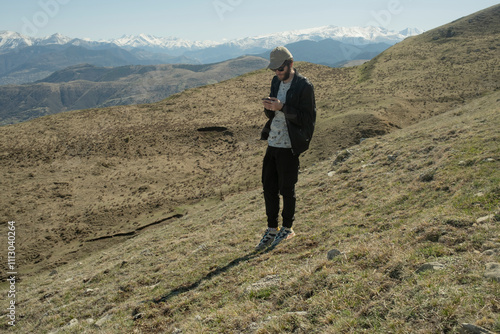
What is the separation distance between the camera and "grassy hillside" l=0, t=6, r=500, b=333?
4031 millimetres

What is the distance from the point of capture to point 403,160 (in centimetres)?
1137

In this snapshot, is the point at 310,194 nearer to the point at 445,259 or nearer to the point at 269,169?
the point at 269,169

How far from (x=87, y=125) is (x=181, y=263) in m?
31.0

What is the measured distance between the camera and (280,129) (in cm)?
661

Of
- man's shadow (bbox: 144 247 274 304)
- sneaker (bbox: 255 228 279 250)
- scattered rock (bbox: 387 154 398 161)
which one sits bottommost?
man's shadow (bbox: 144 247 274 304)

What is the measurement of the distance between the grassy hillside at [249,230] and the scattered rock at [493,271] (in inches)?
3.5

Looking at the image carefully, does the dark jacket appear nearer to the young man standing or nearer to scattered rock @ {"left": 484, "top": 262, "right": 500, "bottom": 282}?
the young man standing

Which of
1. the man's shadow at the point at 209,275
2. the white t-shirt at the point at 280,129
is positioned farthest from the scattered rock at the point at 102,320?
the white t-shirt at the point at 280,129

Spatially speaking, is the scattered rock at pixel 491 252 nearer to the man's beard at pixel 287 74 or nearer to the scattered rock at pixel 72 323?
the man's beard at pixel 287 74

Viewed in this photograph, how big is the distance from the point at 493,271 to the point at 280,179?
4.02 m

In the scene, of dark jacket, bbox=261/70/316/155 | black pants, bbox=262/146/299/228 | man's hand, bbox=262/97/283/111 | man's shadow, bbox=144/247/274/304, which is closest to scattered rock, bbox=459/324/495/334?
dark jacket, bbox=261/70/316/155

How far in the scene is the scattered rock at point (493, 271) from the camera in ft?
11.5

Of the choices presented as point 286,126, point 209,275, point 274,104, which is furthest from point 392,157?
point 209,275

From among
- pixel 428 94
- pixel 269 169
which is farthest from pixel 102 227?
pixel 428 94
